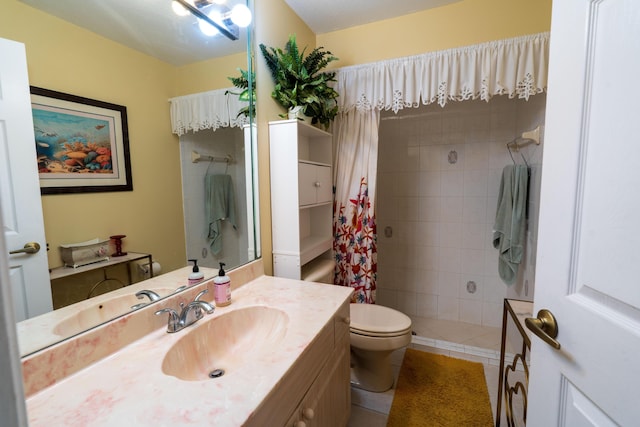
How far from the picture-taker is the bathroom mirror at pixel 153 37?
2.39ft

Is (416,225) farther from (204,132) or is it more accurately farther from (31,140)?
(31,140)

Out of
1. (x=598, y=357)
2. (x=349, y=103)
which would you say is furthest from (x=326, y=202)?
(x=598, y=357)

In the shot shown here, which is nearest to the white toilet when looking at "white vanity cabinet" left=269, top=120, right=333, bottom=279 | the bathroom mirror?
"white vanity cabinet" left=269, top=120, right=333, bottom=279

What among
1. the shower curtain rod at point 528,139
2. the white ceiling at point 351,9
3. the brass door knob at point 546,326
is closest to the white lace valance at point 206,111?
the white ceiling at point 351,9

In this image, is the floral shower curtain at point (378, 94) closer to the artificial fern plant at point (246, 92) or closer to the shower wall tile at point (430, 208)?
the artificial fern plant at point (246, 92)

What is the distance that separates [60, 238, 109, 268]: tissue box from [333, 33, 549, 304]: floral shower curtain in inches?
58.6

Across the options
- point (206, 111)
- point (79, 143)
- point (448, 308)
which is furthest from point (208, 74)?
point (448, 308)

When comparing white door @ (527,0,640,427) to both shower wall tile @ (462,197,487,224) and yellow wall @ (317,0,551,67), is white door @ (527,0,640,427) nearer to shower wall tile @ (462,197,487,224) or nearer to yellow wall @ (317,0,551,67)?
yellow wall @ (317,0,551,67)

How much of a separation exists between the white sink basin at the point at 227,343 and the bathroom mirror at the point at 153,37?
0.25 meters

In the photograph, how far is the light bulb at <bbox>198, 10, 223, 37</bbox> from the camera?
1.26 m

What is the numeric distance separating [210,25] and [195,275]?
1.13 metres

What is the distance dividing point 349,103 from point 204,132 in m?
1.11

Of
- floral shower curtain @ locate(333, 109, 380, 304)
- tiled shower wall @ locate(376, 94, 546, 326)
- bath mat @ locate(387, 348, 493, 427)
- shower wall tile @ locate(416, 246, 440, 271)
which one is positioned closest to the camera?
bath mat @ locate(387, 348, 493, 427)

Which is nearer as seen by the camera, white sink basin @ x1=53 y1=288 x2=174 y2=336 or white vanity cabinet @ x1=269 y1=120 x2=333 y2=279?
white sink basin @ x1=53 y1=288 x2=174 y2=336
